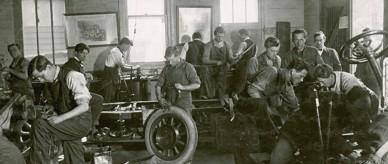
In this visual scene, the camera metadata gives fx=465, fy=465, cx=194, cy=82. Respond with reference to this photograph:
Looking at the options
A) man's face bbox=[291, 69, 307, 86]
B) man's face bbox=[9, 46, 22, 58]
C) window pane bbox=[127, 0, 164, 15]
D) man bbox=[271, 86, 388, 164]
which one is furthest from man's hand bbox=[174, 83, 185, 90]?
window pane bbox=[127, 0, 164, 15]

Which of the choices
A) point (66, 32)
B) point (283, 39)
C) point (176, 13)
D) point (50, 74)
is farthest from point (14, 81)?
point (283, 39)

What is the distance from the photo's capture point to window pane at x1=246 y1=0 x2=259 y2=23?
38.6 feet

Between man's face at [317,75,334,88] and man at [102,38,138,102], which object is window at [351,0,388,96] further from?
man's face at [317,75,334,88]

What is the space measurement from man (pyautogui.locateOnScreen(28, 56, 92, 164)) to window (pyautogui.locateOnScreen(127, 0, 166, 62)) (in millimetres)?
6397

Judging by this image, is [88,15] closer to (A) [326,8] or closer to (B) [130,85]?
(B) [130,85]

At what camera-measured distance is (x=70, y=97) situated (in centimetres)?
462

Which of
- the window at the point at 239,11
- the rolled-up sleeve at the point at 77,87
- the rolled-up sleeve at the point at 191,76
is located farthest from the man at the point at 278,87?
the window at the point at 239,11

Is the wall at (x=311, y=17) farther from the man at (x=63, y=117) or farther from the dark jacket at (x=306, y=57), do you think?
the man at (x=63, y=117)

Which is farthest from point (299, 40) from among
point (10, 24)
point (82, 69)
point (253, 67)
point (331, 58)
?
point (10, 24)

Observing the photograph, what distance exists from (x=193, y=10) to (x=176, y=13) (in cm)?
43

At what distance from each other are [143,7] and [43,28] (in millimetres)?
2375

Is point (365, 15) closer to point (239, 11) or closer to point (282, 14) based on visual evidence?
point (282, 14)

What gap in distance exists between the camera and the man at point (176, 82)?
6062 millimetres

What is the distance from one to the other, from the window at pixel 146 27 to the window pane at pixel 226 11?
1.53 meters
